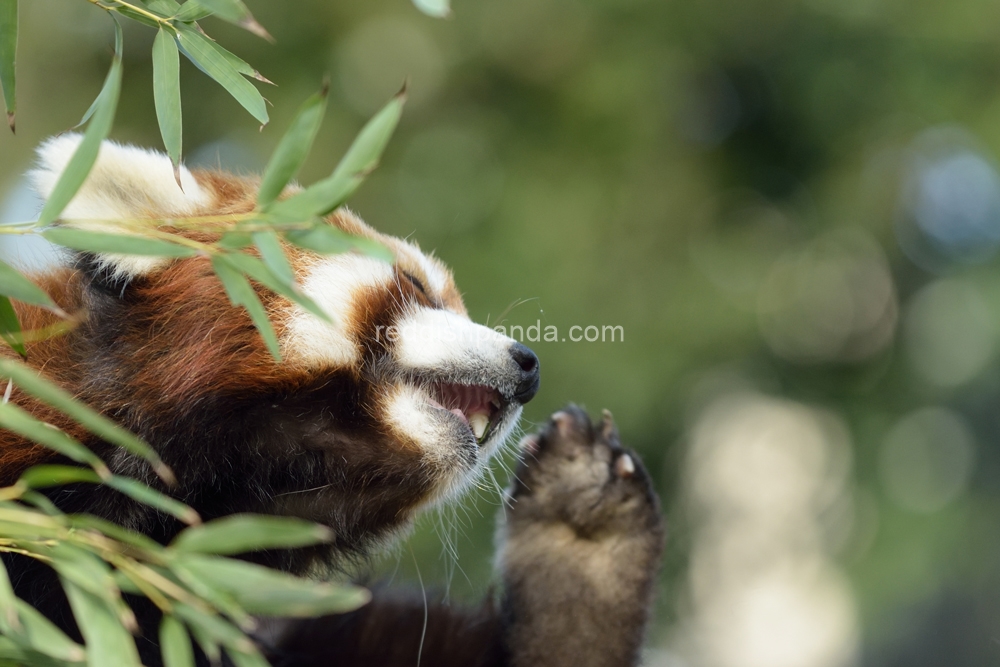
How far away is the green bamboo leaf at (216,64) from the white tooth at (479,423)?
1.81 feet

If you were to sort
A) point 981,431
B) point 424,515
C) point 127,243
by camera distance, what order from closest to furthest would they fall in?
point 127,243
point 424,515
point 981,431

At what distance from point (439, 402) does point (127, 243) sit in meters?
0.59

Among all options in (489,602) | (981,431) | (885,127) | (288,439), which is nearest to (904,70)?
(885,127)

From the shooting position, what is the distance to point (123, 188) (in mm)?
1218

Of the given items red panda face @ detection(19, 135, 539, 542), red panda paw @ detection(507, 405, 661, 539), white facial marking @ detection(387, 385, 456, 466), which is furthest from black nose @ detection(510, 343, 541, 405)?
red panda paw @ detection(507, 405, 661, 539)

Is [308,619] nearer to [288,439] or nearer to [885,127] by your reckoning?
[288,439]

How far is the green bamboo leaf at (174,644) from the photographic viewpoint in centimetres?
66

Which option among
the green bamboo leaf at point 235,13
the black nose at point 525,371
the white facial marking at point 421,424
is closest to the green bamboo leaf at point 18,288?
the green bamboo leaf at point 235,13

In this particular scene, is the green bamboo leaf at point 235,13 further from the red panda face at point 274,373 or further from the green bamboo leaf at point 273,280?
the red panda face at point 274,373

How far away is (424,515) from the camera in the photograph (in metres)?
1.37

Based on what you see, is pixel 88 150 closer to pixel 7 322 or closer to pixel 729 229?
pixel 7 322

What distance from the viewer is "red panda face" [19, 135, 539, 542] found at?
1.14m

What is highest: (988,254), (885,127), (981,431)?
(885,127)

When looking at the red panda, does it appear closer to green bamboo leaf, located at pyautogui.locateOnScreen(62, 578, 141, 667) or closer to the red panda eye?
the red panda eye
